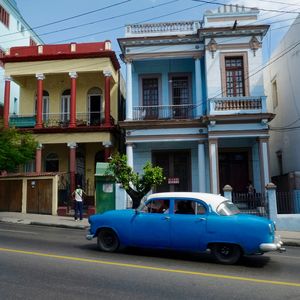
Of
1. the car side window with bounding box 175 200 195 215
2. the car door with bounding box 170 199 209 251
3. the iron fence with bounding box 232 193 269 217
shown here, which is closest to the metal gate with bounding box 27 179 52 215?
the iron fence with bounding box 232 193 269 217

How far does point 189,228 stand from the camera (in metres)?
9.59

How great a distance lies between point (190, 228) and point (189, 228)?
0.9 inches

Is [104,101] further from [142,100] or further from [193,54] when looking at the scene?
[193,54]

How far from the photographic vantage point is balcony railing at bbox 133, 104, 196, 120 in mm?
23266

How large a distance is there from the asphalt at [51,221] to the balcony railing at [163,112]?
685 cm

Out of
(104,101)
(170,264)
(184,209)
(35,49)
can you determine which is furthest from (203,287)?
(35,49)

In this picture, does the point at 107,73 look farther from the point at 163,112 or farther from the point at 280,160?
the point at 280,160

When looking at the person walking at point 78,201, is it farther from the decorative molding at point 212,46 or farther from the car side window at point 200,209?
the car side window at point 200,209

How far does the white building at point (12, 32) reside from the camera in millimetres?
31766

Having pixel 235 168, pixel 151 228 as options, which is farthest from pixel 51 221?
pixel 235 168

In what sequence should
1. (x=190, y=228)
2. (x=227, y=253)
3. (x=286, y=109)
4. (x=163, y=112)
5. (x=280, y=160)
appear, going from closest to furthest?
(x=227, y=253) < (x=190, y=228) < (x=163, y=112) < (x=286, y=109) < (x=280, y=160)

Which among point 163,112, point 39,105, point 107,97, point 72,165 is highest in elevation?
point 107,97

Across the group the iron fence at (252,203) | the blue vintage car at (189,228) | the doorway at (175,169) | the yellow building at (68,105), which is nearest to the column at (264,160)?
the iron fence at (252,203)

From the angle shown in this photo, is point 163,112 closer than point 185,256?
No
